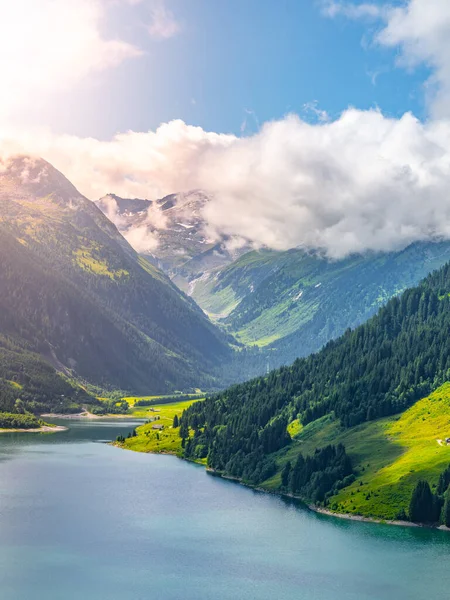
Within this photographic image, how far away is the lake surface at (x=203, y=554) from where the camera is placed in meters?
130

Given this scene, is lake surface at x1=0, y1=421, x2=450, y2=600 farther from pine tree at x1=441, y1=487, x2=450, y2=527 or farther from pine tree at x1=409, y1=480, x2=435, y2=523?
pine tree at x1=409, y1=480, x2=435, y2=523

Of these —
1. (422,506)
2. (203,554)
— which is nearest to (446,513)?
(422,506)

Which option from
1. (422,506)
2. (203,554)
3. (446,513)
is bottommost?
(203,554)

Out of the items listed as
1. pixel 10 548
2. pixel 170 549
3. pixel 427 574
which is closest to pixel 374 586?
pixel 427 574

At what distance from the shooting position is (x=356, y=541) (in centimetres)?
16538

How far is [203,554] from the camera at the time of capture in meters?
153

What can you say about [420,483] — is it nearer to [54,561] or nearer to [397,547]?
[397,547]

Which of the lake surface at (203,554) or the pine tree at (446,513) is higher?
the pine tree at (446,513)

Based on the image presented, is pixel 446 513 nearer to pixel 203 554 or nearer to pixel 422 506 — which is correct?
pixel 422 506

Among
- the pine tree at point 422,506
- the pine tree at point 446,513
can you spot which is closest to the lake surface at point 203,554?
the pine tree at point 446,513

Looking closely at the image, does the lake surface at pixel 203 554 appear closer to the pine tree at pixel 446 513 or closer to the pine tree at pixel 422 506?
the pine tree at pixel 446 513

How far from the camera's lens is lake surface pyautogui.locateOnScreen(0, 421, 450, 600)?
130m

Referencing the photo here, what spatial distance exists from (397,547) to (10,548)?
3202 inches

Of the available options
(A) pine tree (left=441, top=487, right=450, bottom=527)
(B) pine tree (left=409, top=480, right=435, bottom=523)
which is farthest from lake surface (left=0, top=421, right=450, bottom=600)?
(B) pine tree (left=409, top=480, right=435, bottom=523)
